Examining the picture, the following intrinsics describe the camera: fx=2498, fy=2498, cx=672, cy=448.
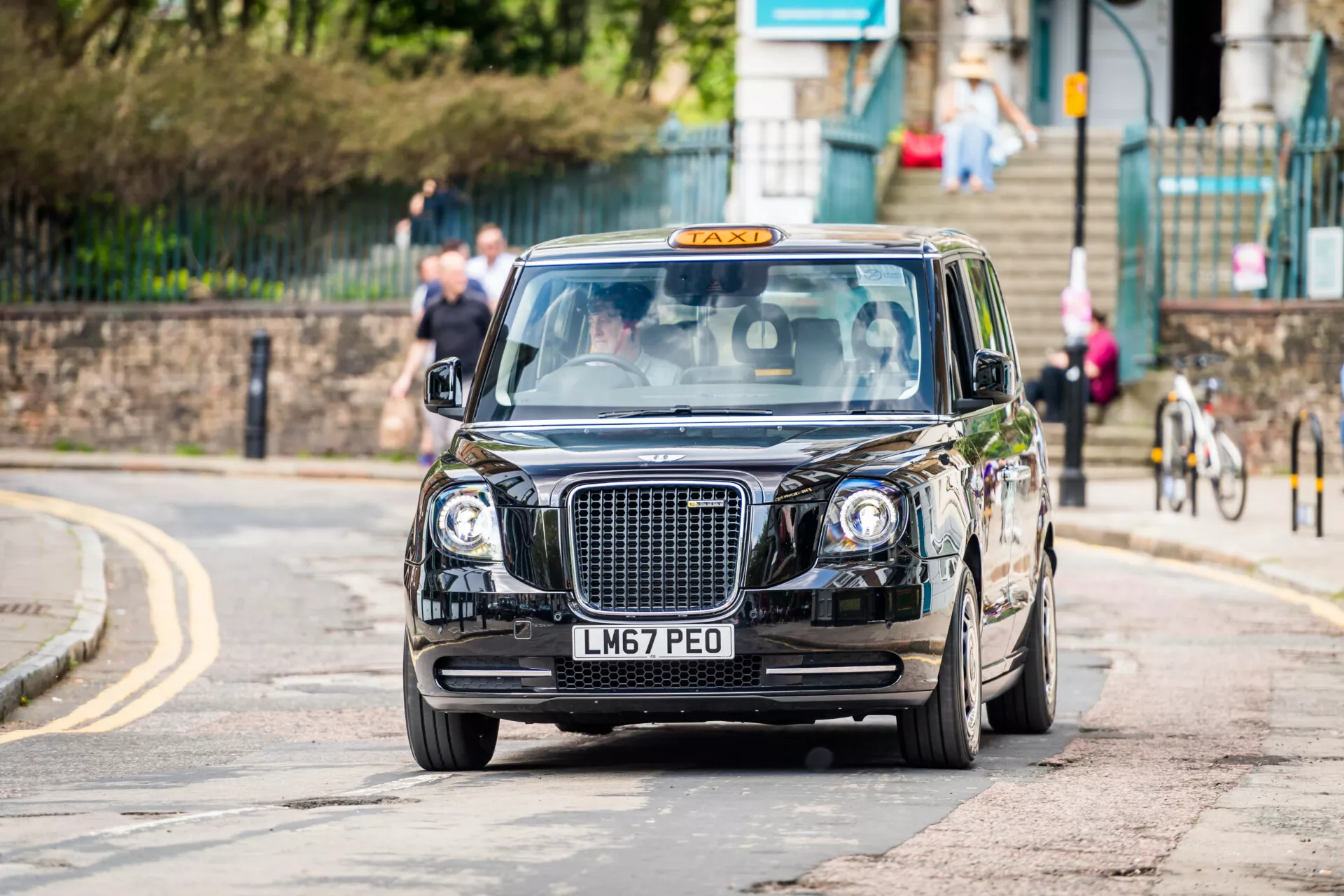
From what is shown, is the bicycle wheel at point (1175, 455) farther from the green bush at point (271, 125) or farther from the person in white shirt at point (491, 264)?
the green bush at point (271, 125)

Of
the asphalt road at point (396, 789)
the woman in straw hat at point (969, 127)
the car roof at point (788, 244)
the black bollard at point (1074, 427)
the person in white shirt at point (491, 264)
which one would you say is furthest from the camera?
the woman in straw hat at point (969, 127)

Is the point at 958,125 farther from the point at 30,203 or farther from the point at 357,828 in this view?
the point at 357,828

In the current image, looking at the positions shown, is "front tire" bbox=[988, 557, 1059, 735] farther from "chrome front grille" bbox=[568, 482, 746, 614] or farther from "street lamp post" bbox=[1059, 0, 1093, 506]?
"street lamp post" bbox=[1059, 0, 1093, 506]

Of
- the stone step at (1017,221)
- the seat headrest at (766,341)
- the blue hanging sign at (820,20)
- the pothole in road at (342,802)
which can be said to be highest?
the blue hanging sign at (820,20)

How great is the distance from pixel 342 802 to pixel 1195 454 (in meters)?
13.3

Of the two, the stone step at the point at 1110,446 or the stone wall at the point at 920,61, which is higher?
the stone wall at the point at 920,61

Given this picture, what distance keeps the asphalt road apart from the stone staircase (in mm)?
10250

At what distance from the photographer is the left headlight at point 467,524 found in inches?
318

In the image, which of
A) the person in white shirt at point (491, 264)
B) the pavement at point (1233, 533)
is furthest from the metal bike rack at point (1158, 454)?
the person in white shirt at point (491, 264)

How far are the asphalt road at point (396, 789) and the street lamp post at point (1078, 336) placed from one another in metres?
6.20

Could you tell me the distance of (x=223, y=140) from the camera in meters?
28.2

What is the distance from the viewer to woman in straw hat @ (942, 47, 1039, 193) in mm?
28391

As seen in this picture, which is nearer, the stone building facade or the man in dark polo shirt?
the man in dark polo shirt

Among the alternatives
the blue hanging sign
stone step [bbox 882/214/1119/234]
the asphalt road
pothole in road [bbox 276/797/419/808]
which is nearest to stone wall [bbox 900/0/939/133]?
the blue hanging sign
